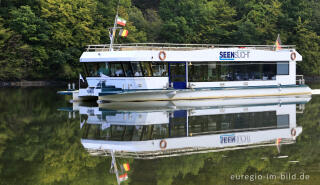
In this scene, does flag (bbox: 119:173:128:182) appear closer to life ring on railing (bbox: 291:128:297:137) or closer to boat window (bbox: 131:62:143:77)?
life ring on railing (bbox: 291:128:297:137)

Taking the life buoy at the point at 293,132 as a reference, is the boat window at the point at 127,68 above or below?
above

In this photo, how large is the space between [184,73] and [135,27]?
125ft

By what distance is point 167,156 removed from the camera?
14781 mm

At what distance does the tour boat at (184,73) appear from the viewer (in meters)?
33.0

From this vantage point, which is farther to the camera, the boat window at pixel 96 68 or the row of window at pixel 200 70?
the boat window at pixel 96 68

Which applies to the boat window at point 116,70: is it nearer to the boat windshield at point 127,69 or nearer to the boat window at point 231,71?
the boat windshield at point 127,69

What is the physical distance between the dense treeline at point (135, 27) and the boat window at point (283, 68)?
29293 mm

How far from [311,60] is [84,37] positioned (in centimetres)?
3272

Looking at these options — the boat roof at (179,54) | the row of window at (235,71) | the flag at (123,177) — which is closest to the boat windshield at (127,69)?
the boat roof at (179,54)

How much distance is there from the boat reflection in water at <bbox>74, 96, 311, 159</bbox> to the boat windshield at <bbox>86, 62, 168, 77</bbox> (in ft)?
14.9

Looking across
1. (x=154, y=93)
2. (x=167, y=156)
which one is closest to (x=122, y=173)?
(x=167, y=156)

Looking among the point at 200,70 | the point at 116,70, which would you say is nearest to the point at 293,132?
the point at 116,70

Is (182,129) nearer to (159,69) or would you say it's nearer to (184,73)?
(159,69)

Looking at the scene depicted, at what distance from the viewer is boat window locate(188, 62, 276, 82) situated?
3597cm
